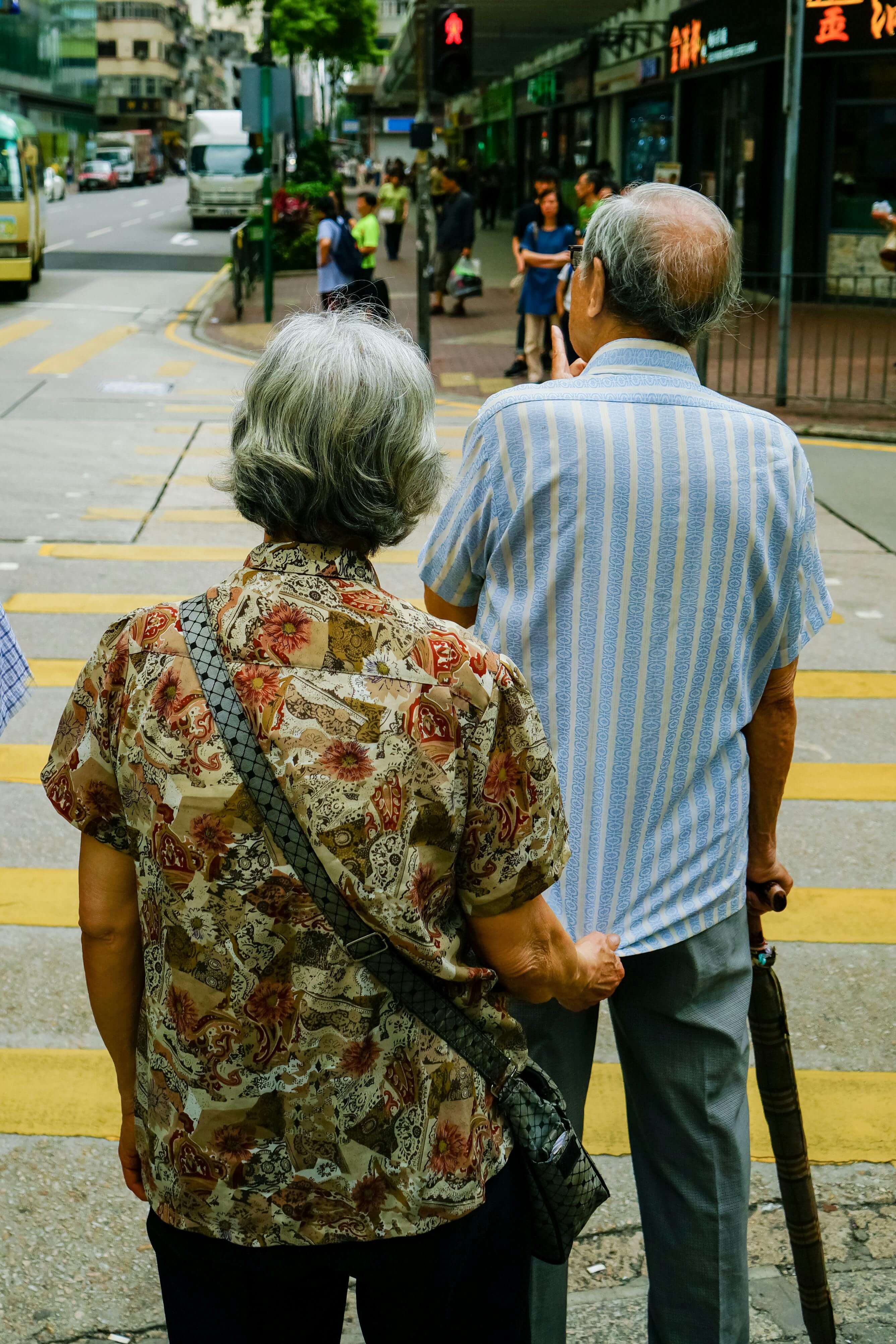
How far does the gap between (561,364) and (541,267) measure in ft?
37.8

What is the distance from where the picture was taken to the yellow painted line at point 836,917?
166 inches

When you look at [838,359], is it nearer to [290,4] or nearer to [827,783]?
[827,783]

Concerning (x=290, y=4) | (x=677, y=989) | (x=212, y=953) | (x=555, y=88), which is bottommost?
(x=677, y=989)

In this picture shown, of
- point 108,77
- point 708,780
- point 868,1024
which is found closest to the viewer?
point 708,780

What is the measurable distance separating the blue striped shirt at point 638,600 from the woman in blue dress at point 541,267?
11618 millimetres

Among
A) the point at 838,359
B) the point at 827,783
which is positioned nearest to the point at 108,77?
the point at 838,359

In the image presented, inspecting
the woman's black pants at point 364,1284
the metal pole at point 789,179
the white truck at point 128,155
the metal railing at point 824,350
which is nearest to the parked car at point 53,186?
the white truck at point 128,155

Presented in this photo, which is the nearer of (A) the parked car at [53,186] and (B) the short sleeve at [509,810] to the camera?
(B) the short sleeve at [509,810]

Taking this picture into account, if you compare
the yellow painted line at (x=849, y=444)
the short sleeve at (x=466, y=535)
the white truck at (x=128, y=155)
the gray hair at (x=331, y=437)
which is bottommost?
the yellow painted line at (x=849, y=444)

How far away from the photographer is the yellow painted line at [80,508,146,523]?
9.01m

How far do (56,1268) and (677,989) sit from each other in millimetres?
1366

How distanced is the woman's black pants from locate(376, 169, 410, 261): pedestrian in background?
879 inches

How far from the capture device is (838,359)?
14.0m

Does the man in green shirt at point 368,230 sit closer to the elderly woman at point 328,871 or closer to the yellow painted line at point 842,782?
the yellow painted line at point 842,782
